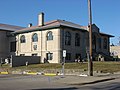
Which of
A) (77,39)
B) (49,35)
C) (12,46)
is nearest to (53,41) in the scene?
(49,35)

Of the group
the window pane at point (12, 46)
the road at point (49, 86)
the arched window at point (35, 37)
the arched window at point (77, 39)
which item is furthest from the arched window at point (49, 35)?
the road at point (49, 86)

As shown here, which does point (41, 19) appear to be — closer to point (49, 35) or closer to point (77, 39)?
point (49, 35)

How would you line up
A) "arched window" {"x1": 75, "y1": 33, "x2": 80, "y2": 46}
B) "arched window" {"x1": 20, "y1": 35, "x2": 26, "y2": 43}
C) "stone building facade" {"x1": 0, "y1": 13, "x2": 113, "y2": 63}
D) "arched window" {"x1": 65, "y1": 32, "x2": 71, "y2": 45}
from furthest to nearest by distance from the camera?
"arched window" {"x1": 20, "y1": 35, "x2": 26, "y2": 43} < "arched window" {"x1": 75, "y1": 33, "x2": 80, "y2": 46} < "arched window" {"x1": 65, "y1": 32, "x2": 71, "y2": 45} < "stone building facade" {"x1": 0, "y1": 13, "x2": 113, "y2": 63}

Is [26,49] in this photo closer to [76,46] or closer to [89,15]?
[76,46]

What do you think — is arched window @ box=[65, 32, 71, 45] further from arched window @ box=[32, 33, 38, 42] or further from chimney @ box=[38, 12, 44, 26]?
arched window @ box=[32, 33, 38, 42]

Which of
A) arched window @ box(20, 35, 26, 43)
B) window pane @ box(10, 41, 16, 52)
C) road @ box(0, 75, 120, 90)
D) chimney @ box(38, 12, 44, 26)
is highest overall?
chimney @ box(38, 12, 44, 26)

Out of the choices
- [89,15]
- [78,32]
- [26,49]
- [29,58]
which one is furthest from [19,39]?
[89,15]

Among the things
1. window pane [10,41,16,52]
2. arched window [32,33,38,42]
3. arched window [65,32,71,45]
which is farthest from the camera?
window pane [10,41,16,52]

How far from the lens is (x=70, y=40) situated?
191 ft

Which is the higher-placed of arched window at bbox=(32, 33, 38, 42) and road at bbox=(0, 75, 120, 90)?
arched window at bbox=(32, 33, 38, 42)

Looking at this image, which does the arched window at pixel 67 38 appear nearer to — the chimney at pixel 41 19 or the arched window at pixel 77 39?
the arched window at pixel 77 39

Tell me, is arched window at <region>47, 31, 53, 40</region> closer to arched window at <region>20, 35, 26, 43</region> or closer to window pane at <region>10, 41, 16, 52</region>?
arched window at <region>20, 35, 26, 43</region>

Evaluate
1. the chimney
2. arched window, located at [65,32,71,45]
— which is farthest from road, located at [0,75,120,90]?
the chimney

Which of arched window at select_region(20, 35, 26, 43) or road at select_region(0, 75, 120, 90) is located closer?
road at select_region(0, 75, 120, 90)
